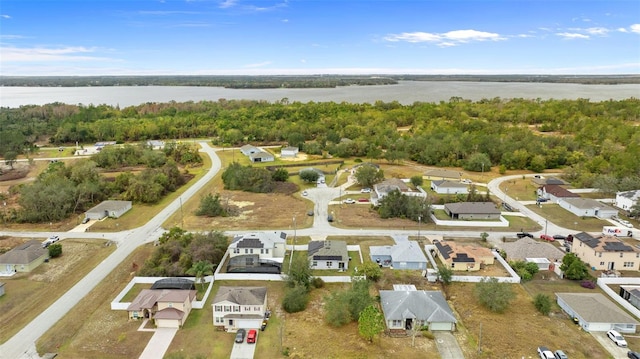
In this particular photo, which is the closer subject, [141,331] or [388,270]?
[141,331]

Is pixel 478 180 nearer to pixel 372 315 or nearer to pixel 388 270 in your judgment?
pixel 388 270

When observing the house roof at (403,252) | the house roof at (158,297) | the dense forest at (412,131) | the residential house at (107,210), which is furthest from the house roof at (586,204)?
the residential house at (107,210)

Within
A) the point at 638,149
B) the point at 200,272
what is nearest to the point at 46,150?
the point at 200,272

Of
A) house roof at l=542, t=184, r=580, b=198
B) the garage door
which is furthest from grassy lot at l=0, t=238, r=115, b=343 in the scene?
house roof at l=542, t=184, r=580, b=198

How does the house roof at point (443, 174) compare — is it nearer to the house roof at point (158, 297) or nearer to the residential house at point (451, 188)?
the residential house at point (451, 188)

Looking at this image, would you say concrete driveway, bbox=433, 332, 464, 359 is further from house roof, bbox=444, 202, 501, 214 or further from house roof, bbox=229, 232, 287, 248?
house roof, bbox=444, 202, 501, 214
